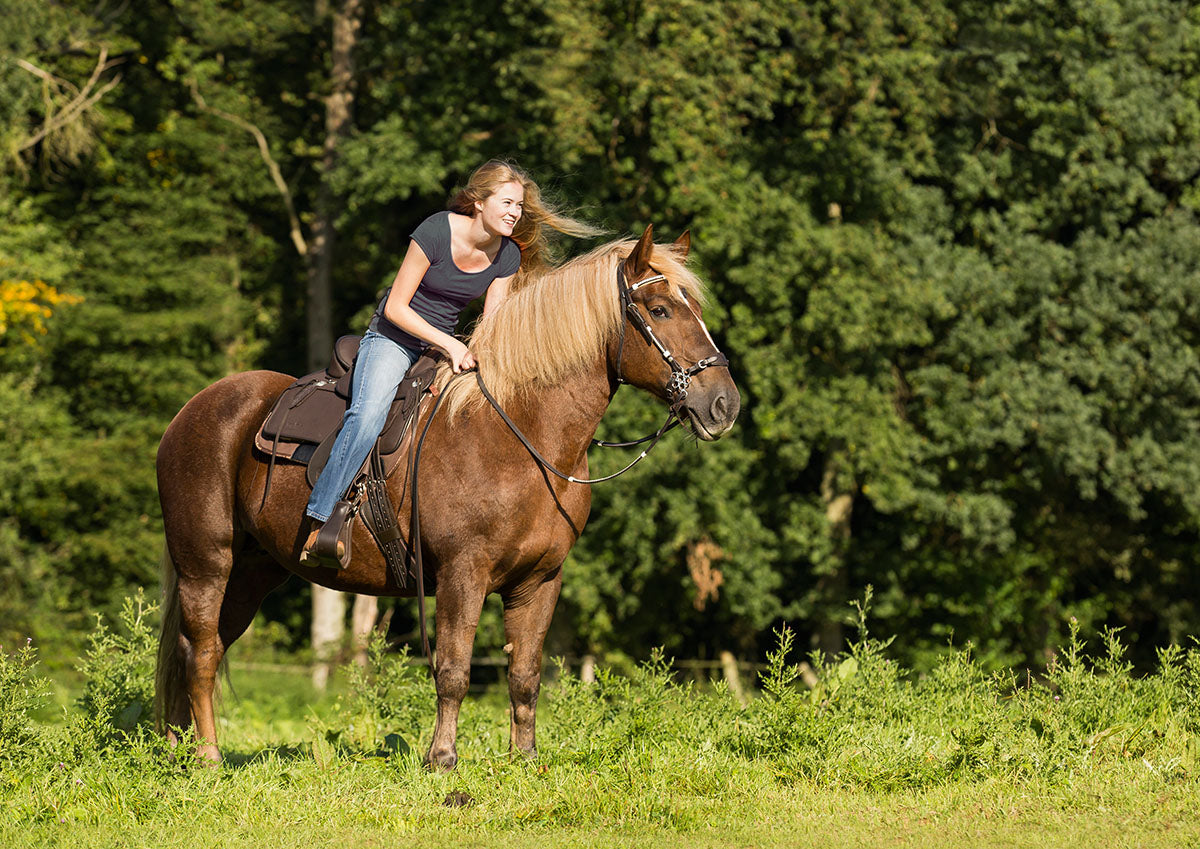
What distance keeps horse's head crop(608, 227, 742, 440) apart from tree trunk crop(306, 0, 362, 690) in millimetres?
18730

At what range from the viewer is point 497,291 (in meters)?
6.33

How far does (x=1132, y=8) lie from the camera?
2050cm

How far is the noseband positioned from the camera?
18.6 feet

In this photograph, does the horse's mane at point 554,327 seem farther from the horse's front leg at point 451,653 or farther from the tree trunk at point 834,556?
the tree trunk at point 834,556

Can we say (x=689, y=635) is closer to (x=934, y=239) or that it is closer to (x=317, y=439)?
(x=934, y=239)

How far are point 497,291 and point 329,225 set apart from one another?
19666 mm

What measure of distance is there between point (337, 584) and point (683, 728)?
1.95m

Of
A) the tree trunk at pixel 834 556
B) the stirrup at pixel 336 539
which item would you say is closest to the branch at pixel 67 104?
the tree trunk at pixel 834 556

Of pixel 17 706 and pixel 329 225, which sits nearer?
pixel 17 706

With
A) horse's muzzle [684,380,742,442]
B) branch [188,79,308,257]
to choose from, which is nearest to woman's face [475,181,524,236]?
horse's muzzle [684,380,742,442]

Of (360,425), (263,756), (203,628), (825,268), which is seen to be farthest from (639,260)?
(825,268)

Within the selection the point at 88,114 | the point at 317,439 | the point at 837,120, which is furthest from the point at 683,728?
the point at 88,114

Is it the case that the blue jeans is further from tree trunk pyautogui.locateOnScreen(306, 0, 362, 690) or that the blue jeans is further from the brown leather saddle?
tree trunk pyautogui.locateOnScreen(306, 0, 362, 690)

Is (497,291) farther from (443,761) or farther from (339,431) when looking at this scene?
(443,761)
